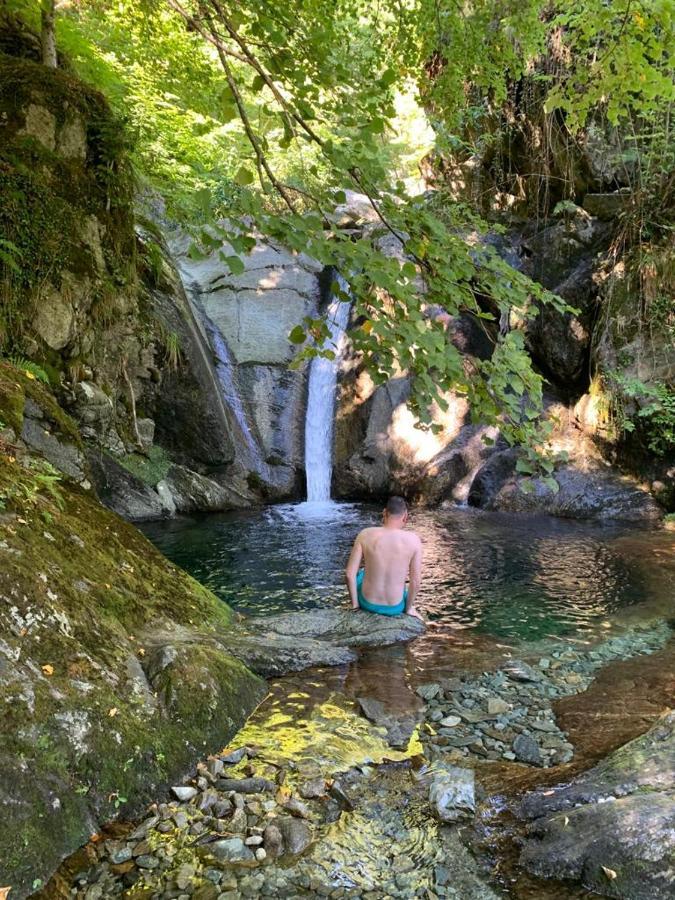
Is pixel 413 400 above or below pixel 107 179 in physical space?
below

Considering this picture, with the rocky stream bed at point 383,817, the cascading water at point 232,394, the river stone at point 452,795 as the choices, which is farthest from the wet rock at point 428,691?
the cascading water at point 232,394

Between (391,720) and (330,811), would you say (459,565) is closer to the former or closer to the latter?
(391,720)

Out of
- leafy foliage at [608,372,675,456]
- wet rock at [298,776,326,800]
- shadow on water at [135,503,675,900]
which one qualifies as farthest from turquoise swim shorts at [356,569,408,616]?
leafy foliage at [608,372,675,456]

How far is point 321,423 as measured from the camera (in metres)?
15.1

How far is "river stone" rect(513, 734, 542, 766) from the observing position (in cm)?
336

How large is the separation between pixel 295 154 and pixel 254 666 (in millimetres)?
16592

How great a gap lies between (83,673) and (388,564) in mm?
3104

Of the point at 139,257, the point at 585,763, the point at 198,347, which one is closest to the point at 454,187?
the point at 198,347

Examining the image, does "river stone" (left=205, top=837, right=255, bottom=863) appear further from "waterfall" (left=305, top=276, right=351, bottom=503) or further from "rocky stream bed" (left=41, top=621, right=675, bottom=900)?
"waterfall" (left=305, top=276, right=351, bottom=503)

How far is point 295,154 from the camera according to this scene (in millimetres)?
17516

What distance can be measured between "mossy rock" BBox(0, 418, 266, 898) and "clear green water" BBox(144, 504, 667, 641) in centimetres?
263

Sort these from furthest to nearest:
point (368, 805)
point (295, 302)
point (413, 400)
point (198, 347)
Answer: point (295, 302), point (198, 347), point (368, 805), point (413, 400)

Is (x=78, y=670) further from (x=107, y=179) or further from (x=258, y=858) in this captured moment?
(x=107, y=179)

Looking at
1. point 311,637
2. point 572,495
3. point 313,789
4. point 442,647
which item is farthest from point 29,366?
point 572,495
